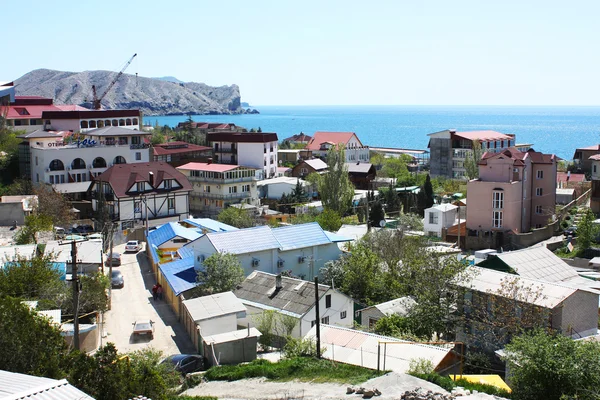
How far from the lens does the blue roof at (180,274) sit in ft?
82.6

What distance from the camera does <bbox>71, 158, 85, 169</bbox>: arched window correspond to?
4800 centimetres

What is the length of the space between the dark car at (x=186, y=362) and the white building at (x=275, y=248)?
7.68 meters

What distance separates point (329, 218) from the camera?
39594mm

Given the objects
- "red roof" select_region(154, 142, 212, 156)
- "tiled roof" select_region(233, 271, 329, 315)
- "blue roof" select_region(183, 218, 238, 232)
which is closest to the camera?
"tiled roof" select_region(233, 271, 329, 315)

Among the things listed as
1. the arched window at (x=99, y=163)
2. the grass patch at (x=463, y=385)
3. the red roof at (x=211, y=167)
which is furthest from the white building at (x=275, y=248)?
the arched window at (x=99, y=163)

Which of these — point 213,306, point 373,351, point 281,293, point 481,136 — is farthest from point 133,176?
point 481,136

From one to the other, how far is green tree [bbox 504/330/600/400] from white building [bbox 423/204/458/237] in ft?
81.5

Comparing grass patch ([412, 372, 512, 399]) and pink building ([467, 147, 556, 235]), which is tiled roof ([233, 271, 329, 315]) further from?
pink building ([467, 147, 556, 235])

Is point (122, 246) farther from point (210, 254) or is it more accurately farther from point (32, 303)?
point (32, 303)

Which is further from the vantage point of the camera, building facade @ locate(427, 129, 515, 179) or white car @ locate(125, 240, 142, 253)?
building facade @ locate(427, 129, 515, 179)

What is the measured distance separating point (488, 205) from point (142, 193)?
69.1 ft

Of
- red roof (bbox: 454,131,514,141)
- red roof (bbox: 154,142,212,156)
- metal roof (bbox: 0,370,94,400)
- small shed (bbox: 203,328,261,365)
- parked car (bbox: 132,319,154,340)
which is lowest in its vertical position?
parked car (bbox: 132,319,154,340)

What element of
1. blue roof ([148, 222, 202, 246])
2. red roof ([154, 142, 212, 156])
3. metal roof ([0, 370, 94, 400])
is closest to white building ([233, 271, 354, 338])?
blue roof ([148, 222, 202, 246])

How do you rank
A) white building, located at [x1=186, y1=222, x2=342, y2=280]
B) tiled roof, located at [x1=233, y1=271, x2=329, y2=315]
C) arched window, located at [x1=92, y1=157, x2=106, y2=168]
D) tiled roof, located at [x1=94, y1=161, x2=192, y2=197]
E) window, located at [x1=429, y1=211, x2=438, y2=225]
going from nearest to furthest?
tiled roof, located at [x1=233, y1=271, x2=329, y2=315], white building, located at [x1=186, y1=222, x2=342, y2=280], window, located at [x1=429, y1=211, x2=438, y2=225], tiled roof, located at [x1=94, y1=161, x2=192, y2=197], arched window, located at [x1=92, y1=157, x2=106, y2=168]
